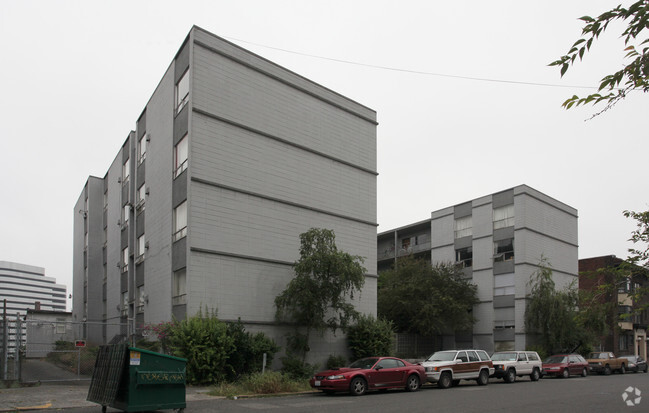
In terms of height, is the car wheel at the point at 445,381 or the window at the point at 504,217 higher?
the window at the point at 504,217

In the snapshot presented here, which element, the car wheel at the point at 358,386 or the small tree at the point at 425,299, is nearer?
the car wheel at the point at 358,386

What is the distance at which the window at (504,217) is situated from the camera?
4491cm

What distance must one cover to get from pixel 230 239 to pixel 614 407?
50.7 feet

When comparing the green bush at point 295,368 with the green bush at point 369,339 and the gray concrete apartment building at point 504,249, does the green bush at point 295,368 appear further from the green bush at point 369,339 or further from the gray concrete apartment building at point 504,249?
the gray concrete apartment building at point 504,249

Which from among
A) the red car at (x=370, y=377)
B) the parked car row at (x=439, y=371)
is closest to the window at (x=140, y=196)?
the red car at (x=370, y=377)

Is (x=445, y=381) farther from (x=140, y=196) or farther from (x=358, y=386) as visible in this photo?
(x=140, y=196)

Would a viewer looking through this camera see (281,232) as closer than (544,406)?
No

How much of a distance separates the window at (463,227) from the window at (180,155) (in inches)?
1171

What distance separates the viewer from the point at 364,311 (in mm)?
29250

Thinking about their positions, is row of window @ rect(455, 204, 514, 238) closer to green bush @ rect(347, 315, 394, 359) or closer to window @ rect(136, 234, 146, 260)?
green bush @ rect(347, 315, 394, 359)

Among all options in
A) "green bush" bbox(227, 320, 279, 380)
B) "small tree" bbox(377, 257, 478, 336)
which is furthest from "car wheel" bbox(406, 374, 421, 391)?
"small tree" bbox(377, 257, 478, 336)

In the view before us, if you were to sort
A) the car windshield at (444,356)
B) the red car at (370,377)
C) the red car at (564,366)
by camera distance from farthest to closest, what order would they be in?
the red car at (564,366)
the car windshield at (444,356)
the red car at (370,377)

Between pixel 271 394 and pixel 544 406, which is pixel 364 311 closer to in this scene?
pixel 271 394

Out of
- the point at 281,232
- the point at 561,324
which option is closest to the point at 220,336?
the point at 281,232
